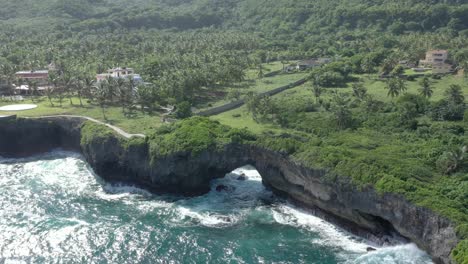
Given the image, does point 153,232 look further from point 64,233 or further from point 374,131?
point 374,131

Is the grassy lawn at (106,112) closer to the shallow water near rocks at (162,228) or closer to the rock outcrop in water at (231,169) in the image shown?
the rock outcrop in water at (231,169)

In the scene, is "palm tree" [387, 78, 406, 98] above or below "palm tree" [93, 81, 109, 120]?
below

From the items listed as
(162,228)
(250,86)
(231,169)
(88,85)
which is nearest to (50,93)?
(88,85)

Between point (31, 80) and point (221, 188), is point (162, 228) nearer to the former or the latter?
point (221, 188)

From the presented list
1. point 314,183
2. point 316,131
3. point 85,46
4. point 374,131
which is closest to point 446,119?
point 374,131

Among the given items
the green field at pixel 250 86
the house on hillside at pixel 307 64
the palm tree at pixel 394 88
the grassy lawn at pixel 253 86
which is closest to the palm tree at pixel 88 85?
the green field at pixel 250 86

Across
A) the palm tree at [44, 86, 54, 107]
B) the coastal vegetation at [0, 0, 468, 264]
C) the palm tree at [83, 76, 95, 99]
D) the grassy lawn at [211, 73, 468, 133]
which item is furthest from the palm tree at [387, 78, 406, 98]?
the palm tree at [44, 86, 54, 107]

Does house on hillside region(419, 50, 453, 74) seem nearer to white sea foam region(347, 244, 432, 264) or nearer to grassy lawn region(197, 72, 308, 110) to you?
grassy lawn region(197, 72, 308, 110)
